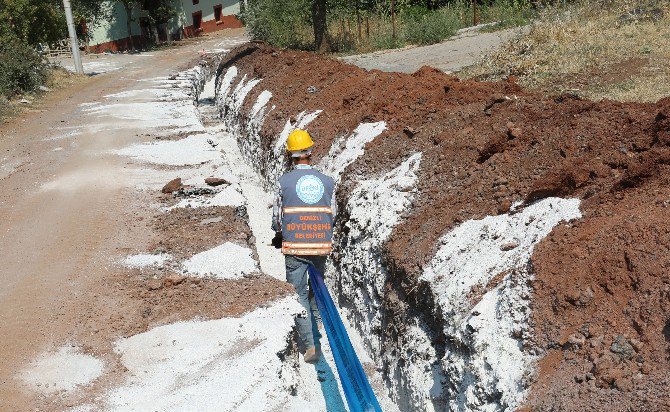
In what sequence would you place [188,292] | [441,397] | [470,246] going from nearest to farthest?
[441,397] < [470,246] < [188,292]

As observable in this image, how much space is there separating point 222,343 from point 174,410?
3.08 feet

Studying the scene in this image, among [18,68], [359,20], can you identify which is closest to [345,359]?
[18,68]

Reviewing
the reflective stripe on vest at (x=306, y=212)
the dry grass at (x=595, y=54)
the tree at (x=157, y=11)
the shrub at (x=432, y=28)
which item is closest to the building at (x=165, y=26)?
the tree at (x=157, y=11)

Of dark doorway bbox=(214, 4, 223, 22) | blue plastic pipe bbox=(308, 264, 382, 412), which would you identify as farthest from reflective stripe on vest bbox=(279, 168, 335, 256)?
dark doorway bbox=(214, 4, 223, 22)

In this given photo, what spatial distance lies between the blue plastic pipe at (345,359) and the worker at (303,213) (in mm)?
187

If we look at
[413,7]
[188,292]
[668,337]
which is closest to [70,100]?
[413,7]

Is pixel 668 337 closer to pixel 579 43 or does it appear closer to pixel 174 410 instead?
pixel 174 410

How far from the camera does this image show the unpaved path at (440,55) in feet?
57.8

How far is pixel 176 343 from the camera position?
227 inches

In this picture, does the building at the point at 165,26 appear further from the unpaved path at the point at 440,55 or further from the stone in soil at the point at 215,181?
the stone in soil at the point at 215,181

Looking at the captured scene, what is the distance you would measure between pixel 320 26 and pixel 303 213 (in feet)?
69.6

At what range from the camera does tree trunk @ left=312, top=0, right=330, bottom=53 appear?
25.5 m

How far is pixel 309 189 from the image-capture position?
19.6 ft

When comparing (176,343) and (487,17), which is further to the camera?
(487,17)
